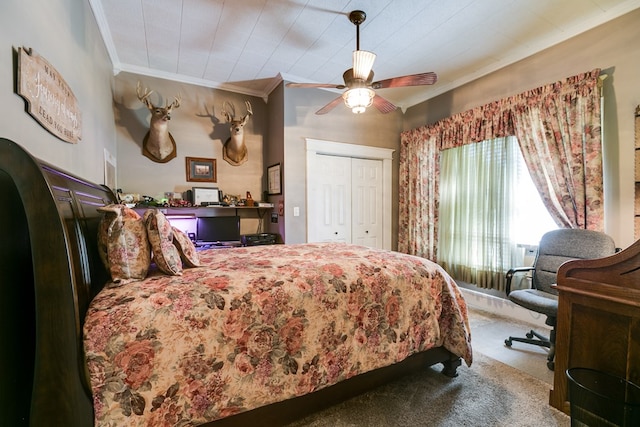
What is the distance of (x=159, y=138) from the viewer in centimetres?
342

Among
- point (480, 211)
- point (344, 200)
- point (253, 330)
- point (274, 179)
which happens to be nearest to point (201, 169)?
point (274, 179)

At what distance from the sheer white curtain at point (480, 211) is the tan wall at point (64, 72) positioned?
3913 millimetres

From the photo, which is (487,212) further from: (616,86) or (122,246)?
(122,246)

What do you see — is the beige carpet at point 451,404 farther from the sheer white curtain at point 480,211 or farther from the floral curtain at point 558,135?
the floral curtain at point 558,135

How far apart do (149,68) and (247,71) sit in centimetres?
118

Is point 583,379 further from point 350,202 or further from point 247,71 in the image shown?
point 247,71

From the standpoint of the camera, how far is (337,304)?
5.11 feet

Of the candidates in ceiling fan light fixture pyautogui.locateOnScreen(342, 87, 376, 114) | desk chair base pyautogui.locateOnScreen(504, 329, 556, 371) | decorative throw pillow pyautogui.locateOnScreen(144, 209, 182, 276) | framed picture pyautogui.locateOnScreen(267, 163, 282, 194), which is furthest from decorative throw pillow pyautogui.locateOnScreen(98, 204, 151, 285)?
desk chair base pyautogui.locateOnScreen(504, 329, 556, 371)

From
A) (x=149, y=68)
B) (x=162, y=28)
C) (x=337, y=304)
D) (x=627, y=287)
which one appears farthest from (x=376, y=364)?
(x=149, y=68)

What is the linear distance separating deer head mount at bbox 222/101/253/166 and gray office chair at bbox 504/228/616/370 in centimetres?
347

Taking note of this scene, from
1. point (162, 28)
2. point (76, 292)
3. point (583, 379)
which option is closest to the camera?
point (76, 292)

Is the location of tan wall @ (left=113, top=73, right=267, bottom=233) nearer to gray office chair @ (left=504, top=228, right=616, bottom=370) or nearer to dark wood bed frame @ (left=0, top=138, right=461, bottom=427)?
dark wood bed frame @ (left=0, top=138, right=461, bottom=427)

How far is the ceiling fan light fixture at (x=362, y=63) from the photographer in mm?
2247

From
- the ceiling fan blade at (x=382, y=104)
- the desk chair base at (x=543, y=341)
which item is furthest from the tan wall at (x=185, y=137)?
the desk chair base at (x=543, y=341)
